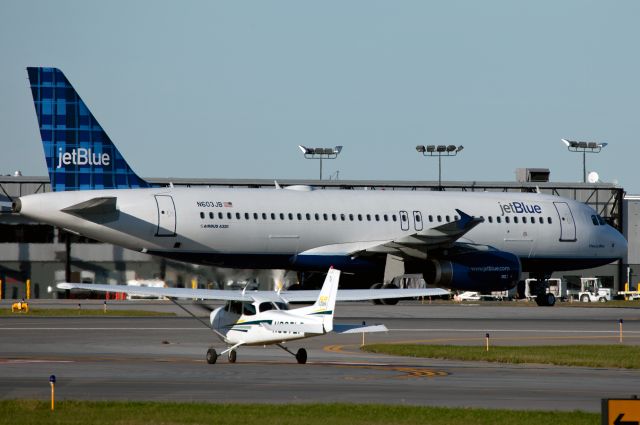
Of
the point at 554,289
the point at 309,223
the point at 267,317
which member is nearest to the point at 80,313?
the point at 309,223

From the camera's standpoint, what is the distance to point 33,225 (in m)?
77.0

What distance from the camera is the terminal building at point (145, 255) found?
2493 inches

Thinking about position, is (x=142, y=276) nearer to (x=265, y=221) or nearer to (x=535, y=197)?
(x=265, y=221)

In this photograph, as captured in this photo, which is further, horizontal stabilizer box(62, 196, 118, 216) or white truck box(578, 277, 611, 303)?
white truck box(578, 277, 611, 303)

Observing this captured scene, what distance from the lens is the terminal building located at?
63.3 m

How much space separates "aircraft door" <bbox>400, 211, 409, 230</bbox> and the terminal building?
6.36 metres

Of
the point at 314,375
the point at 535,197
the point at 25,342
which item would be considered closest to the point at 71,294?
the point at 535,197

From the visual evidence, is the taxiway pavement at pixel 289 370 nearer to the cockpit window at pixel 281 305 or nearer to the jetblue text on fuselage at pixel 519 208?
the cockpit window at pixel 281 305

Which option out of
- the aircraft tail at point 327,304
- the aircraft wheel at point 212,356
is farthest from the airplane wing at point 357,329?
the aircraft wheel at point 212,356

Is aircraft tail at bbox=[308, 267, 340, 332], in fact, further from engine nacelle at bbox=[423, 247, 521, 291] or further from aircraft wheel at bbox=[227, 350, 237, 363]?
engine nacelle at bbox=[423, 247, 521, 291]

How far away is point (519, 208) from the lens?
216 feet

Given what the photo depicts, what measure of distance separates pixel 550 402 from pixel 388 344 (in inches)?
596

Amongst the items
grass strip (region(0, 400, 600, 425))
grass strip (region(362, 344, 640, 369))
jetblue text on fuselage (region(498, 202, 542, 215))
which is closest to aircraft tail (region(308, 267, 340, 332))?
grass strip (region(362, 344, 640, 369))

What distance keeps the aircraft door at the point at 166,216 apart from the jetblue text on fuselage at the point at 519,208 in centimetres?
1820
